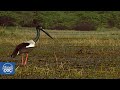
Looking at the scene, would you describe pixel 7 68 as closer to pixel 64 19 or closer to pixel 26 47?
pixel 26 47

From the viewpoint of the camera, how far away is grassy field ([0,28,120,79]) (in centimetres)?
762

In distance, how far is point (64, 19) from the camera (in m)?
8.01

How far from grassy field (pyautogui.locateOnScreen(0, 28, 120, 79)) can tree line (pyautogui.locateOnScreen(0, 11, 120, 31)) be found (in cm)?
11

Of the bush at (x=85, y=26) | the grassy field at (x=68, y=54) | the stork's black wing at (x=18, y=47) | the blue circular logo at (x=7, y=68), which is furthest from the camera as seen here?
the bush at (x=85, y=26)

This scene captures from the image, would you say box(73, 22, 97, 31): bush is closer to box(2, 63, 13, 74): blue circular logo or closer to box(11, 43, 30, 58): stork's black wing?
box(11, 43, 30, 58): stork's black wing

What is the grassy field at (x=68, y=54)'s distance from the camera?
25.0 ft

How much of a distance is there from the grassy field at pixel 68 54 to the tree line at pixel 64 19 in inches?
4.4

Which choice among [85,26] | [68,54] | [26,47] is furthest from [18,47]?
[85,26]

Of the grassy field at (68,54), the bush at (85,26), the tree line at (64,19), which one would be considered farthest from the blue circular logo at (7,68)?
the bush at (85,26)

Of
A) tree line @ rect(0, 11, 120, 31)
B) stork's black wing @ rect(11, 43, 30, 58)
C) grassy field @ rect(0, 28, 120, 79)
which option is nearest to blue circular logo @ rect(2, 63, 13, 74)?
grassy field @ rect(0, 28, 120, 79)

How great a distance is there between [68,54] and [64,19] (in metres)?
0.62

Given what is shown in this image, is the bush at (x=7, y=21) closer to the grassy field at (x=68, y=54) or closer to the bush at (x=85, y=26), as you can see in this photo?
the grassy field at (x=68, y=54)
